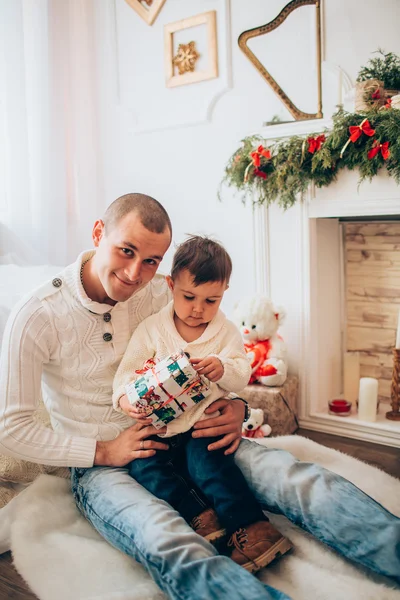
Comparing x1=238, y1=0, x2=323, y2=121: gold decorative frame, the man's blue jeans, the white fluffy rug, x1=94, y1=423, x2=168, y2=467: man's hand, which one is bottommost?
the white fluffy rug

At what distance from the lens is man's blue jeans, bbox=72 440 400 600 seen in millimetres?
1091

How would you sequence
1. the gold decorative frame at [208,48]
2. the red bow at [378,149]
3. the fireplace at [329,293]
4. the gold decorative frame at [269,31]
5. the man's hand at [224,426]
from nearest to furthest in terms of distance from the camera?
the man's hand at [224,426] → the red bow at [378,149] → the gold decorative frame at [269,31] → the fireplace at [329,293] → the gold decorative frame at [208,48]

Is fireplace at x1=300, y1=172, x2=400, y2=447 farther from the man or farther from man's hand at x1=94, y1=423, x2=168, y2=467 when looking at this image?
man's hand at x1=94, y1=423, x2=168, y2=467

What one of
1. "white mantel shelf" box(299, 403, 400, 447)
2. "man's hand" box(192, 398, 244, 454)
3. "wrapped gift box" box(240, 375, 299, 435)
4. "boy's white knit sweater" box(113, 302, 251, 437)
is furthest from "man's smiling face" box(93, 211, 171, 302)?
"white mantel shelf" box(299, 403, 400, 447)

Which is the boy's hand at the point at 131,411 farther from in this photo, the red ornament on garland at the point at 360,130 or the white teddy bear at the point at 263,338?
the red ornament on garland at the point at 360,130

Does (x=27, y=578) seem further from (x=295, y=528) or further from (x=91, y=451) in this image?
(x=295, y=528)

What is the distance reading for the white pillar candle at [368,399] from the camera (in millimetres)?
2197

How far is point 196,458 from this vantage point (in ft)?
4.70

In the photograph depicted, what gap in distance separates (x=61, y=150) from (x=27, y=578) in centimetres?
213

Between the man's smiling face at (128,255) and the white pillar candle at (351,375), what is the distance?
127 cm

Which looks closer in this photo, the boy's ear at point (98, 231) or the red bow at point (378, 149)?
the boy's ear at point (98, 231)

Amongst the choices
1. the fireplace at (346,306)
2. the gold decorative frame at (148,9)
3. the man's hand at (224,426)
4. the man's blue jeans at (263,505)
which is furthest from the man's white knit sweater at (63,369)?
the gold decorative frame at (148,9)

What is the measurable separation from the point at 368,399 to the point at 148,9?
213cm

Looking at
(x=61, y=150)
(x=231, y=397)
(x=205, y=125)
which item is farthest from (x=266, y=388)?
(x=61, y=150)
